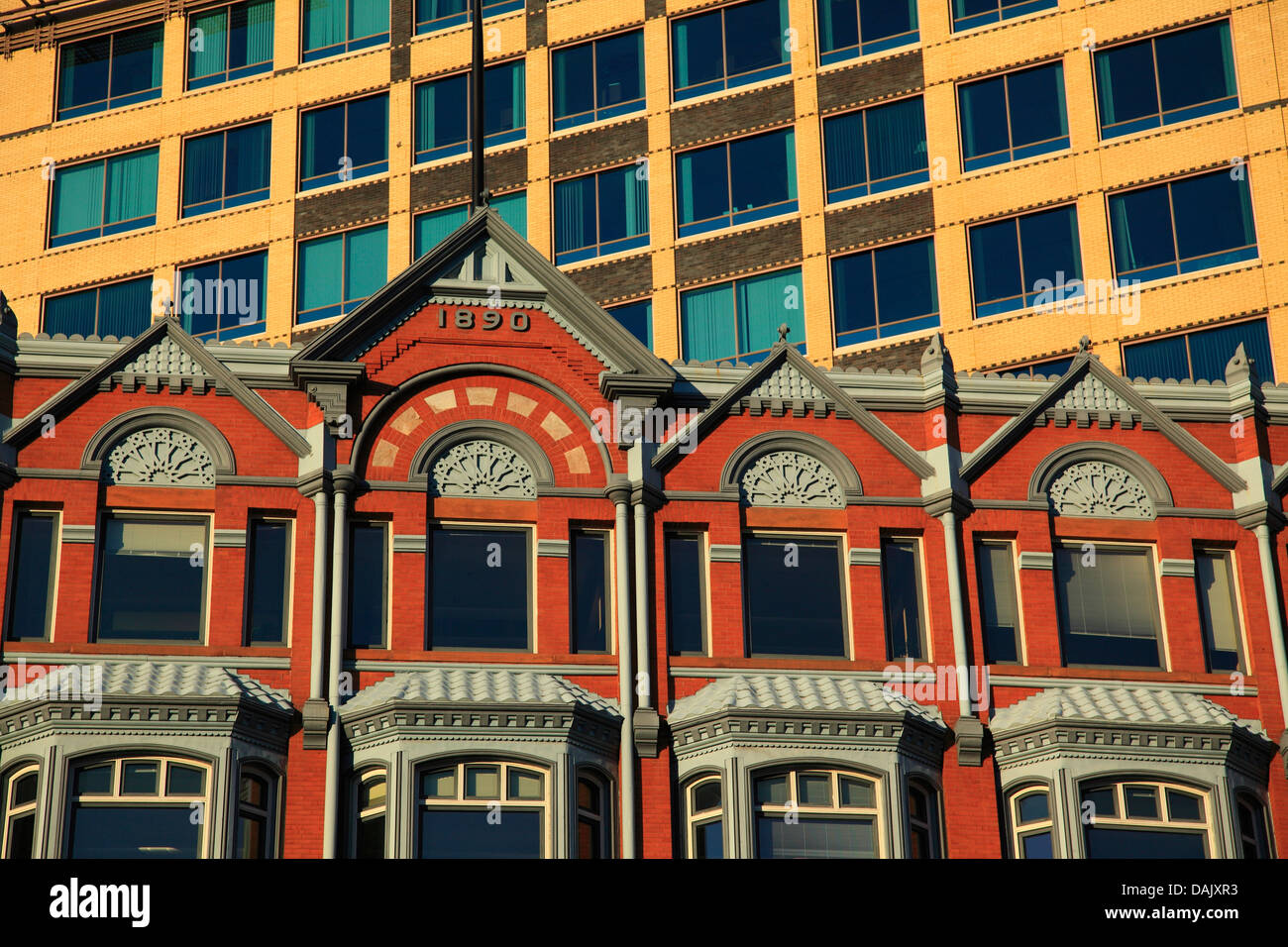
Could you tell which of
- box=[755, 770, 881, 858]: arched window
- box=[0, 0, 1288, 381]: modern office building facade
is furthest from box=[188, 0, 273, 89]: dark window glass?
box=[755, 770, 881, 858]: arched window

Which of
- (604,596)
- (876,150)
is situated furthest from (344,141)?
(604,596)

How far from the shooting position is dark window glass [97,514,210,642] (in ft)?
105

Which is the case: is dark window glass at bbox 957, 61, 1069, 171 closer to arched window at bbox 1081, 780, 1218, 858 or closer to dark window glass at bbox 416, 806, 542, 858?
arched window at bbox 1081, 780, 1218, 858

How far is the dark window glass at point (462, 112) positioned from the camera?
2140 inches

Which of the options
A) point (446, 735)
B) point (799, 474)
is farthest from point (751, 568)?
point (446, 735)

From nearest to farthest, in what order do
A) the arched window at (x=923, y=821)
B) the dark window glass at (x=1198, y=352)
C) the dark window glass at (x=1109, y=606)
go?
the arched window at (x=923, y=821) < the dark window glass at (x=1109, y=606) < the dark window glass at (x=1198, y=352)

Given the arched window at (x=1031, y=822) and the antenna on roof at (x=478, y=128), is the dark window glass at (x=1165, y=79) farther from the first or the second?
the arched window at (x=1031, y=822)

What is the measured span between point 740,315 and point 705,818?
21914 mm

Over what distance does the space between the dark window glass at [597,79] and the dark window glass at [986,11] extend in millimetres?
7939

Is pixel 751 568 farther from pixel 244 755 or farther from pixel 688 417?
pixel 244 755

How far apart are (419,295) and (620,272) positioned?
1796cm

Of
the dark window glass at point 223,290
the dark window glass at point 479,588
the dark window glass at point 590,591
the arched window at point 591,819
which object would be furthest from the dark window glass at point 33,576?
the dark window glass at point 223,290

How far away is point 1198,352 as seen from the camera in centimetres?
4797
